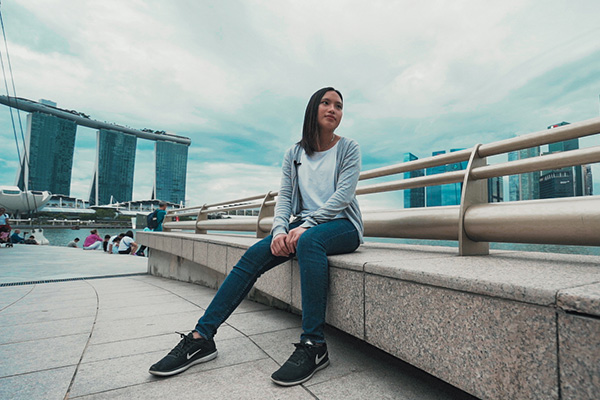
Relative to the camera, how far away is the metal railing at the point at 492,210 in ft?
5.61

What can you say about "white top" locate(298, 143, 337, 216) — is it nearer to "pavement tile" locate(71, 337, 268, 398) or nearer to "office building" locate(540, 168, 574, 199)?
"pavement tile" locate(71, 337, 268, 398)

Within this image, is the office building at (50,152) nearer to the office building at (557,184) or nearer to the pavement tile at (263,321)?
the pavement tile at (263,321)

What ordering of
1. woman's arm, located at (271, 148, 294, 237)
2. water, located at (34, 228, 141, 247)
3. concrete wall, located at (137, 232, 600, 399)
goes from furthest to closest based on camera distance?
1. water, located at (34, 228, 141, 247)
2. woman's arm, located at (271, 148, 294, 237)
3. concrete wall, located at (137, 232, 600, 399)

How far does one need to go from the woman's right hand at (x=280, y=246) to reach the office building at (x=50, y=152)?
123 metres

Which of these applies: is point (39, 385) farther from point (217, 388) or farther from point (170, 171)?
point (170, 171)

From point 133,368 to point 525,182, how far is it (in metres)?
3.21

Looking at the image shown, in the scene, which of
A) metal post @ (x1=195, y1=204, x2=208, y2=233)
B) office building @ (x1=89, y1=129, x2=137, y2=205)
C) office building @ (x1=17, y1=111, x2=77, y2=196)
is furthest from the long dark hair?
office building @ (x1=89, y1=129, x2=137, y2=205)

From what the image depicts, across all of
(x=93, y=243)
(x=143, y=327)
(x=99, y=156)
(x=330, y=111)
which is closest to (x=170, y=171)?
(x=99, y=156)

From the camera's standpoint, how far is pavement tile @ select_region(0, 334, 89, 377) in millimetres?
2158

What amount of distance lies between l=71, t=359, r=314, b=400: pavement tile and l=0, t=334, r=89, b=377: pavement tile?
738mm

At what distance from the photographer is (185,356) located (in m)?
1.99

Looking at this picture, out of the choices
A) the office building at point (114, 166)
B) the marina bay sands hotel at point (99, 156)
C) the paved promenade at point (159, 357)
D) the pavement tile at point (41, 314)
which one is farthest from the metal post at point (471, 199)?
the office building at point (114, 166)

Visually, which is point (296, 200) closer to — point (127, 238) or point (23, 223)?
point (127, 238)

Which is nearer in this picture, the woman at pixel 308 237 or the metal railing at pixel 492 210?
the metal railing at pixel 492 210
